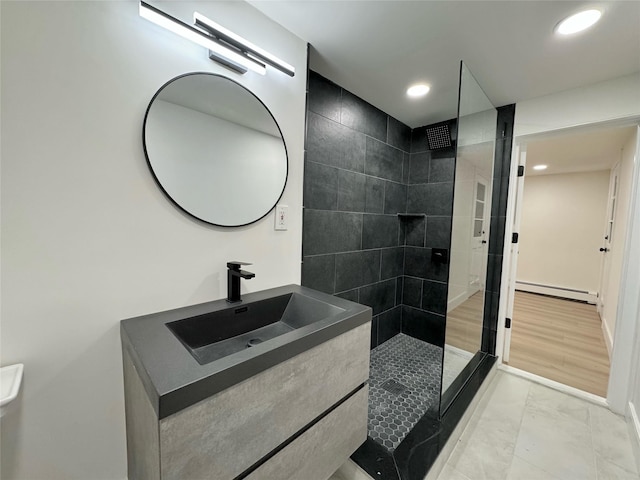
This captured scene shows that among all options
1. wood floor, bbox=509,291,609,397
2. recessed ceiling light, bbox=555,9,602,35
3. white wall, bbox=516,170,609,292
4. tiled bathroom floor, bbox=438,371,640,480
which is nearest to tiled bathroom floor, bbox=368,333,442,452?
tiled bathroom floor, bbox=438,371,640,480

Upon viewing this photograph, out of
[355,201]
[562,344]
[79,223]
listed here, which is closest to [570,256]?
→ [562,344]

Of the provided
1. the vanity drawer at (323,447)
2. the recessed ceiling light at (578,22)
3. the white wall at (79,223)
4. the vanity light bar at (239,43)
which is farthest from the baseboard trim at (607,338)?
the white wall at (79,223)

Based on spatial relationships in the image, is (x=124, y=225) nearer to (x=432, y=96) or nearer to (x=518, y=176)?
Answer: (x=432, y=96)

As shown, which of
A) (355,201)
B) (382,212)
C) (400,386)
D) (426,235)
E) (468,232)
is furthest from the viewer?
(426,235)

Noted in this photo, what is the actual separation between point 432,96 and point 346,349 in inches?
83.3

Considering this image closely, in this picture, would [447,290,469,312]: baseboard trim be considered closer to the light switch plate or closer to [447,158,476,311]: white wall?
[447,158,476,311]: white wall

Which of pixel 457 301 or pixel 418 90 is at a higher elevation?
pixel 418 90

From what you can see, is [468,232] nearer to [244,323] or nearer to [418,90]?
[418,90]

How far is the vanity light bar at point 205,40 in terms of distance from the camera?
0.93 metres

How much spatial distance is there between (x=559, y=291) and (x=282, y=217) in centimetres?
553

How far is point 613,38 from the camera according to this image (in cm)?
138

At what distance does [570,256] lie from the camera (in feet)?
14.9

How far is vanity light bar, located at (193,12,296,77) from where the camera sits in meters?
1.02

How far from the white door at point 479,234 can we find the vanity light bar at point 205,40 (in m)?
1.66
